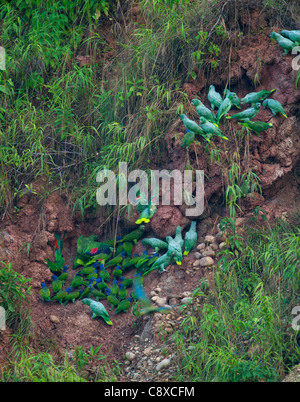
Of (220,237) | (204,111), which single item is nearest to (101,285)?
(220,237)

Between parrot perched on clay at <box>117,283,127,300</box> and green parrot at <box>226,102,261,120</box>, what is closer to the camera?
parrot perched on clay at <box>117,283,127,300</box>

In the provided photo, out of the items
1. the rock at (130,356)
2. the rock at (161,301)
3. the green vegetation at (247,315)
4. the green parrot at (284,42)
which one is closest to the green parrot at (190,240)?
the green vegetation at (247,315)

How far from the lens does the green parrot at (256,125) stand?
466cm

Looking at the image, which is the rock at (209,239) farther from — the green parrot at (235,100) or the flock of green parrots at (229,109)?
the green parrot at (235,100)

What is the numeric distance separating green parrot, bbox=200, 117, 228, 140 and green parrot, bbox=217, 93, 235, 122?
137 millimetres

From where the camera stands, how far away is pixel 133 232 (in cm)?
477

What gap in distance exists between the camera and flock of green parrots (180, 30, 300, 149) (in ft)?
15.3

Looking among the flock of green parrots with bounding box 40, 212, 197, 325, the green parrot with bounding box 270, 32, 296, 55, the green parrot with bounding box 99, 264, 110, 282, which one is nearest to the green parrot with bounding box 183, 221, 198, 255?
the flock of green parrots with bounding box 40, 212, 197, 325

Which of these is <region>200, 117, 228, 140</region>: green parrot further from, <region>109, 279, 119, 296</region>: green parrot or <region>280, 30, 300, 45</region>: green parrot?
<region>109, 279, 119, 296</region>: green parrot

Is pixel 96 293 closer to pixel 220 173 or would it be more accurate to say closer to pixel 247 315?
pixel 247 315

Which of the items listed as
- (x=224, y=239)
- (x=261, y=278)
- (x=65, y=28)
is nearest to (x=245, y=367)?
(x=261, y=278)

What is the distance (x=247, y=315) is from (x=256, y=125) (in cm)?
173

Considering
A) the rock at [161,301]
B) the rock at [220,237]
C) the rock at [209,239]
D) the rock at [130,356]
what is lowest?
the rock at [130,356]

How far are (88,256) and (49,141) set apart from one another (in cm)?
126
